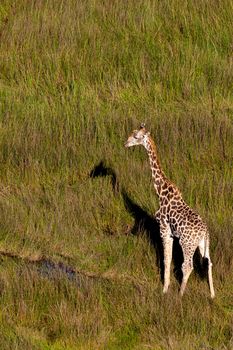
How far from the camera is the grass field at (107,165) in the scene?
433 inches

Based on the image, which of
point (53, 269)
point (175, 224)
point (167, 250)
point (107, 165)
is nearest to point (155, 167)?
point (175, 224)

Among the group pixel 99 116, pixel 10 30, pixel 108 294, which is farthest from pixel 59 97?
pixel 108 294

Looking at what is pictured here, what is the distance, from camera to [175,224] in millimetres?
12133

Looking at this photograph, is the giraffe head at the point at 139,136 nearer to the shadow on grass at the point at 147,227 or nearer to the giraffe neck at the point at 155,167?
the giraffe neck at the point at 155,167

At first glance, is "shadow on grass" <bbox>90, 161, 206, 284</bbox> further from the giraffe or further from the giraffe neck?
the giraffe neck

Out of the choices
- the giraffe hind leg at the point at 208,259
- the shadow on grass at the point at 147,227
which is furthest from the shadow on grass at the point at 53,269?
the giraffe hind leg at the point at 208,259

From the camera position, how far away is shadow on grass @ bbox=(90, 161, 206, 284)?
40.7 feet

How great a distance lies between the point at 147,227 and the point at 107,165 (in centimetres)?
176

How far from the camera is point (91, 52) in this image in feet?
56.7

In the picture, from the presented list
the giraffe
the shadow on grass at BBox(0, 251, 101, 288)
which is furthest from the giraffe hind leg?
the shadow on grass at BBox(0, 251, 101, 288)

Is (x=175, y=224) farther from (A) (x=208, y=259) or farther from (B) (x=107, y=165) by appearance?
(B) (x=107, y=165)

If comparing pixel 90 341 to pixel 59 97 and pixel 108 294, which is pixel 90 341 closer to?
pixel 108 294

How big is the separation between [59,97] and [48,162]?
1746 millimetres

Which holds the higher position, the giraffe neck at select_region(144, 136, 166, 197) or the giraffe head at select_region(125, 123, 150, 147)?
the giraffe head at select_region(125, 123, 150, 147)
